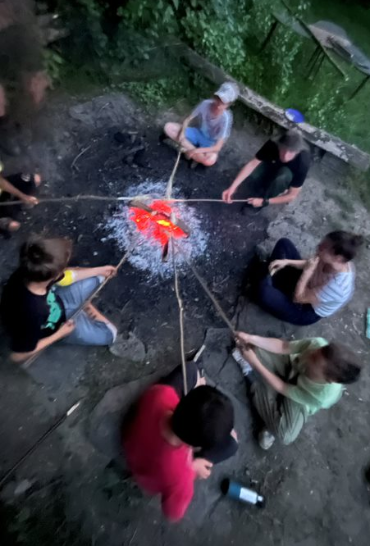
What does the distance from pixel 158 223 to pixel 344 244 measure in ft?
6.31

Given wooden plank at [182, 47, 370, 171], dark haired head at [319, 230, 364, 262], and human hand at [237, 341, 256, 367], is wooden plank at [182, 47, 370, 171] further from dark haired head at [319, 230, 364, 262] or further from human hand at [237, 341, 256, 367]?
human hand at [237, 341, 256, 367]

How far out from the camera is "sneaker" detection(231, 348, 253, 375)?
3.81 m

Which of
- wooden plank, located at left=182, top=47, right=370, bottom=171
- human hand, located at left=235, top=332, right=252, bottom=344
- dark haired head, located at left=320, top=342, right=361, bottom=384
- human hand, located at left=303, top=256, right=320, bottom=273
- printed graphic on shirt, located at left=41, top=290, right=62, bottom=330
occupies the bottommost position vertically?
printed graphic on shirt, located at left=41, top=290, right=62, bottom=330

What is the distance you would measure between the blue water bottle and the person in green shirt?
393 millimetres

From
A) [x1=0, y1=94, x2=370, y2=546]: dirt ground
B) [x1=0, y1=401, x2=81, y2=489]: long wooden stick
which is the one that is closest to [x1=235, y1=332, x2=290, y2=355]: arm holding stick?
[x1=0, y1=94, x2=370, y2=546]: dirt ground

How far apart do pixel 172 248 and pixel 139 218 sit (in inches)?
22.5

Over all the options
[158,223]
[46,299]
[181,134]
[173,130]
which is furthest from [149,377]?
[173,130]

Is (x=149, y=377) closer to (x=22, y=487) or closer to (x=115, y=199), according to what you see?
(x=22, y=487)

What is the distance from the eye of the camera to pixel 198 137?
16.4 feet

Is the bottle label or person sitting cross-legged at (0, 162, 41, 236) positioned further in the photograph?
person sitting cross-legged at (0, 162, 41, 236)

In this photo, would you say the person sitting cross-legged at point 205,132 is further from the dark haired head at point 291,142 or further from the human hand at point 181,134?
the dark haired head at point 291,142

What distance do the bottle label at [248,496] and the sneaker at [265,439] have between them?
1.29 ft

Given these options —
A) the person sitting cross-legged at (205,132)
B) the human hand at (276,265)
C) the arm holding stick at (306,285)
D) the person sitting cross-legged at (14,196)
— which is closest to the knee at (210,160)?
the person sitting cross-legged at (205,132)

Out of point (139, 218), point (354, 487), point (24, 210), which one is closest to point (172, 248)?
point (139, 218)
